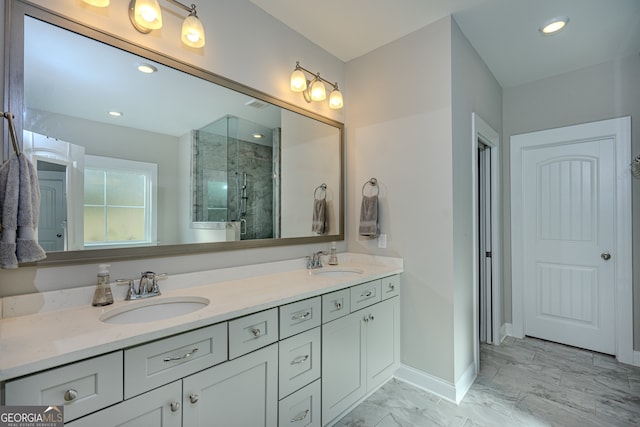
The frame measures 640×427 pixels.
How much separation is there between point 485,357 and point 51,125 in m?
3.46

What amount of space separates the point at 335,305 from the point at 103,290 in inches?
45.4

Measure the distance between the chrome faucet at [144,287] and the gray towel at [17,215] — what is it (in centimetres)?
43

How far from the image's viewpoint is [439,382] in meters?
2.08

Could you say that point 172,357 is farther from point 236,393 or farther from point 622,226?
point 622,226

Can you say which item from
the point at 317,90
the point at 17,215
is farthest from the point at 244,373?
the point at 317,90

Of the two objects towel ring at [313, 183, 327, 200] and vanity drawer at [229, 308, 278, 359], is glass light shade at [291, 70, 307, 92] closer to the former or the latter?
towel ring at [313, 183, 327, 200]

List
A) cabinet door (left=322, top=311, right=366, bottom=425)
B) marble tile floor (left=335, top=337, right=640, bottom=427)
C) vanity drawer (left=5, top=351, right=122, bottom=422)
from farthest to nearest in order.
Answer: marble tile floor (left=335, top=337, right=640, bottom=427)
cabinet door (left=322, top=311, right=366, bottom=425)
vanity drawer (left=5, top=351, right=122, bottom=422)

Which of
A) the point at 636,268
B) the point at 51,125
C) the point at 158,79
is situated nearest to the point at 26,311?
the point at 51,125

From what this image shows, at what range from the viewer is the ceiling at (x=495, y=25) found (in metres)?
1.96

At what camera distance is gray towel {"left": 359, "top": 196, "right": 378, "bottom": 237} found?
93.0 inches

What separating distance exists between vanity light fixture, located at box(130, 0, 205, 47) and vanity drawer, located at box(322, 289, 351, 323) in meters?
1.58

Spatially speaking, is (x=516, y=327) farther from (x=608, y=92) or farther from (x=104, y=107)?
(x=104, y=107)

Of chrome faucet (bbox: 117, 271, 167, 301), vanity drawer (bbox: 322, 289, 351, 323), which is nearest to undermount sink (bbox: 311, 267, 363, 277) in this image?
vanity drawer (bbox: 322, 289, 351, 323)

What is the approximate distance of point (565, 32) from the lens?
2.25 meters
